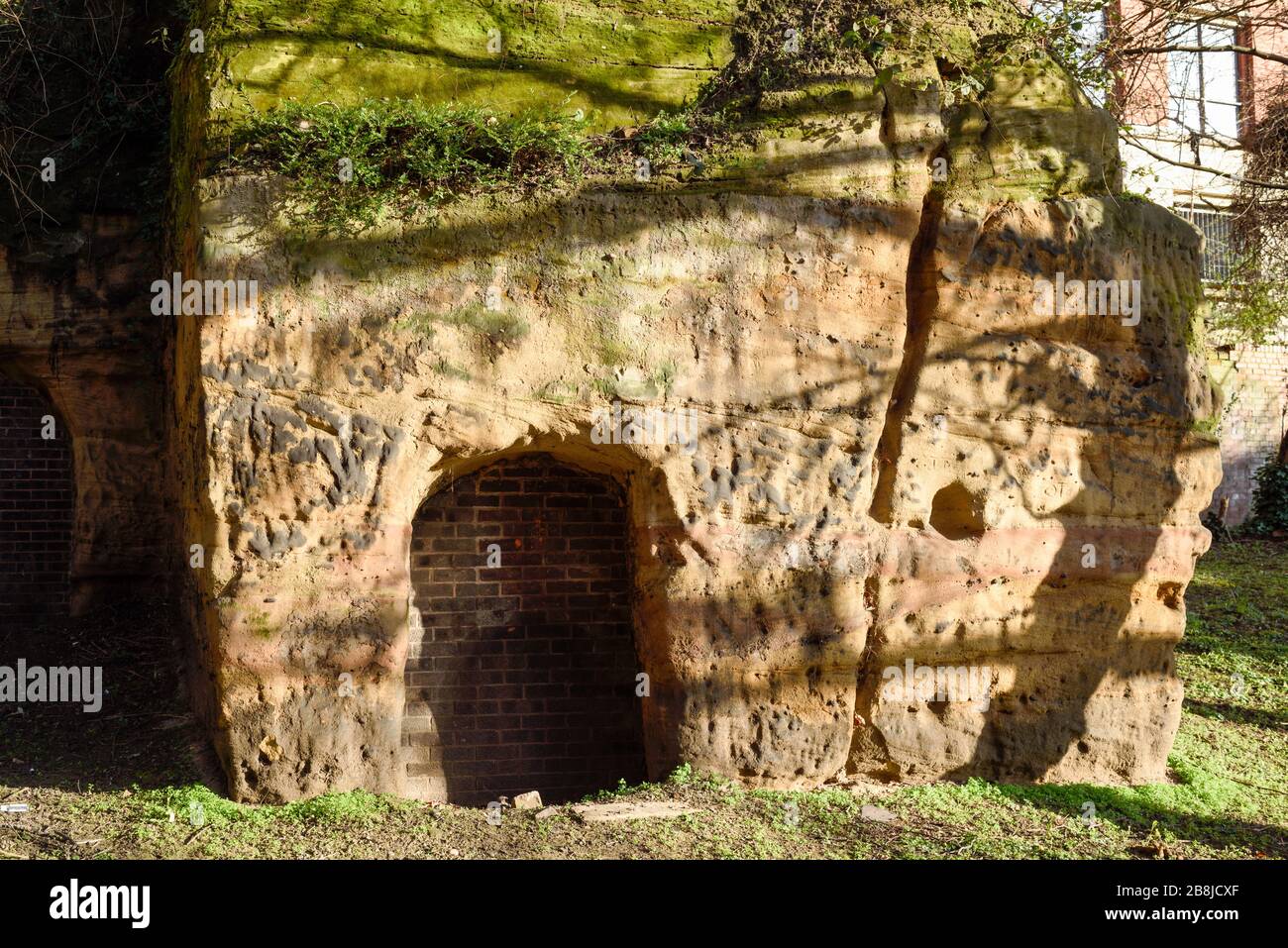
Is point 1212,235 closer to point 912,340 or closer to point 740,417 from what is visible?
point 912,340

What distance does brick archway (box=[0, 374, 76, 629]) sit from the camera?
29.6 feet

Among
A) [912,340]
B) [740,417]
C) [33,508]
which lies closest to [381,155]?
[740,417]

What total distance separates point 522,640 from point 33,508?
444cm

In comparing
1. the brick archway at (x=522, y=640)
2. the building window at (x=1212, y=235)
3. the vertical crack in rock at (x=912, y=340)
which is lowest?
the brick archway at (x=522, y=640)

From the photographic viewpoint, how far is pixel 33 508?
30.0 ft

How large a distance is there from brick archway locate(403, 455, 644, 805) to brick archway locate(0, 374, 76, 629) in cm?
353

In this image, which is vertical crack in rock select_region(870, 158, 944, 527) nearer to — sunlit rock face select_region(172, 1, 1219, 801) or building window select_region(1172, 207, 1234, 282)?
sunlit rock face select_region(172, 1, 1219, 801)

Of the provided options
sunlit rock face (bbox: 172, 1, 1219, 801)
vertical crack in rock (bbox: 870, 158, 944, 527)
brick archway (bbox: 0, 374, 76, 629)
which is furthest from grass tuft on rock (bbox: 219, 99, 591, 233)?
brick archway (bbox: 0, 374, 76, 629)

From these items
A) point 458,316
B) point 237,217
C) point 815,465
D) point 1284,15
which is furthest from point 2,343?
point 1284,15

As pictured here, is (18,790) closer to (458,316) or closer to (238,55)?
(458,316)

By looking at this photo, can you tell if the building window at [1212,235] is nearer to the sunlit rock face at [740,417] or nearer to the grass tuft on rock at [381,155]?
the sunlit rock face at [740,417]

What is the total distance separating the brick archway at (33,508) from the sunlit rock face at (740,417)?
193 centimetres

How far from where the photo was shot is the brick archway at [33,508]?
356 inches

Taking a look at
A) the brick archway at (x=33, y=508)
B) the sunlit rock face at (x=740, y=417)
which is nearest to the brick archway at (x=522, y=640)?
the sunlit rock face at (x=740, y=417)
